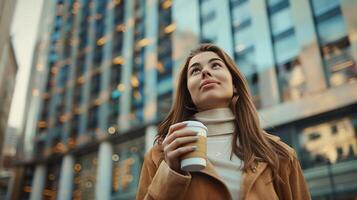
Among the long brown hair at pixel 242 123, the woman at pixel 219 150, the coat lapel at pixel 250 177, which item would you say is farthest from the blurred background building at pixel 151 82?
the coat lapel at pixel 250 177

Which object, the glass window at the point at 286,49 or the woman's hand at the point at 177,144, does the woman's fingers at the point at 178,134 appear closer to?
the woman's hand at the point at 177,144

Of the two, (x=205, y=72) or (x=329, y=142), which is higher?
(x=329, y=142)

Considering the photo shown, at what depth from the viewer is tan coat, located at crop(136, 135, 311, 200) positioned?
57.6 inches

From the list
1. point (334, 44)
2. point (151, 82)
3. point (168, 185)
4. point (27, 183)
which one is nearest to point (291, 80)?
point (334, 44)

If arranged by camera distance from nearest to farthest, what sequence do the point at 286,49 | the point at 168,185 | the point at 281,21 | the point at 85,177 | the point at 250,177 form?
the point at 168,185, the point at 250,177, the point at 286,49, the point at 281,21, the point at 85,177

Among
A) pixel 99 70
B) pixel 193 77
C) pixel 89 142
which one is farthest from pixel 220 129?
pixel 99 70

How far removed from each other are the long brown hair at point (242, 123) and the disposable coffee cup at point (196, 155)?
0.37 metres

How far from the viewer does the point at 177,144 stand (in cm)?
140

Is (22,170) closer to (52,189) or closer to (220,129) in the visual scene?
(52,189)

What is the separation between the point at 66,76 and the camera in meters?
35.3

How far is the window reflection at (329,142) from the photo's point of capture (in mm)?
13445

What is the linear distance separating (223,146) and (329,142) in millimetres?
13648

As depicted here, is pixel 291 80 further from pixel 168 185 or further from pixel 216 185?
pixel 168 185

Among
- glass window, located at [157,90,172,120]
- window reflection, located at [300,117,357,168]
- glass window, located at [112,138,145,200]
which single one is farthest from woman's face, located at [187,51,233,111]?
glass window, located at [112,138,145,200]
